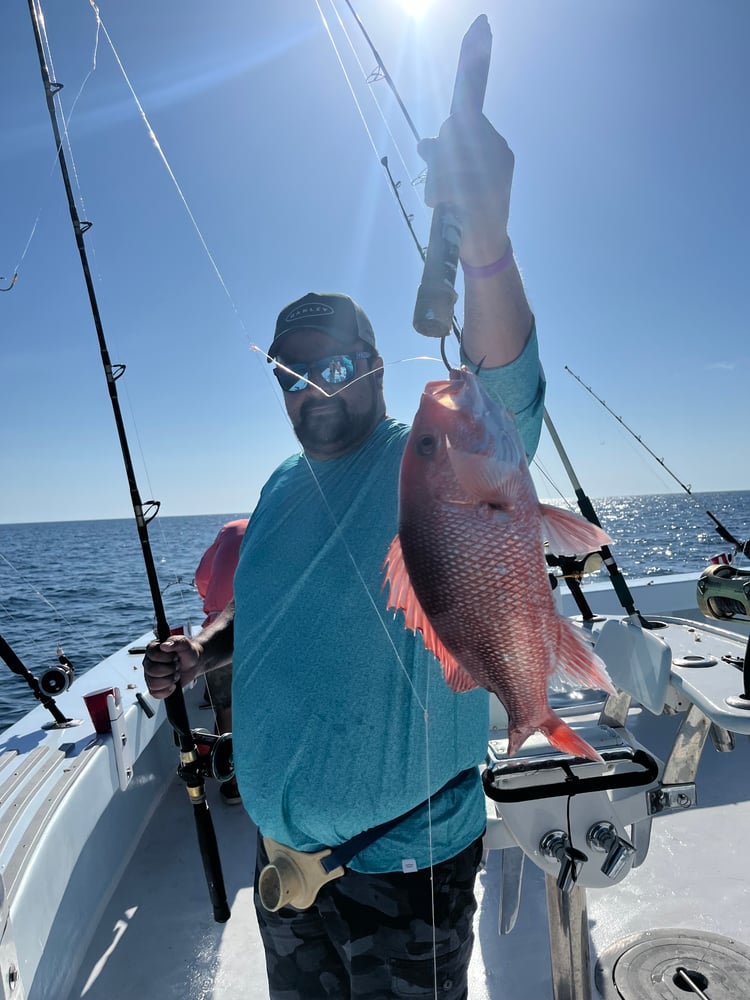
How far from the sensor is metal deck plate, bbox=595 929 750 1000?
7.31ft

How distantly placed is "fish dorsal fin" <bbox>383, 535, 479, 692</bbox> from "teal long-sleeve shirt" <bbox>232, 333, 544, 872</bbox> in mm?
253

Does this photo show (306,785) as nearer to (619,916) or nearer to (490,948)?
(490,948)

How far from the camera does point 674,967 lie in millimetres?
2369

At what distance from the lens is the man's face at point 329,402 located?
1.71 m

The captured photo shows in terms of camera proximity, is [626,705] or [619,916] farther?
[626,705]

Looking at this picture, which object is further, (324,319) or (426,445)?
(324,319)

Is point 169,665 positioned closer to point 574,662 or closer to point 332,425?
point 332,425

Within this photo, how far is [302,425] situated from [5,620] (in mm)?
17023

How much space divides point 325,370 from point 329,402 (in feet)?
0.28

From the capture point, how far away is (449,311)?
1067mm

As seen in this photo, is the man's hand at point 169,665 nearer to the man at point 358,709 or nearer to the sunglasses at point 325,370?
the man at point 358,709

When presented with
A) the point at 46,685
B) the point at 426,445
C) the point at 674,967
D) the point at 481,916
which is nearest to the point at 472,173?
the point at 426,445

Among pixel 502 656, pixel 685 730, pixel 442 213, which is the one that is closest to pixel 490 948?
pixel 685 730

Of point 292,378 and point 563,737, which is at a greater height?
point 292,378
